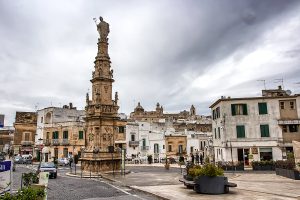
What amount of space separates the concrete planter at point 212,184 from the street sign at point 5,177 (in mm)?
9009

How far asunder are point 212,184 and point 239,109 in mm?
23538

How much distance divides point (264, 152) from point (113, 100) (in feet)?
62.7

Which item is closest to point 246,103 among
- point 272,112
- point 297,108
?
point 272,112

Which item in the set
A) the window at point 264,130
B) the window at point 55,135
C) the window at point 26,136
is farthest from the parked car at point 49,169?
the window at point 26,136

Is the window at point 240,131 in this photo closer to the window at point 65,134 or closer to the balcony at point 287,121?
the balcony at point 287,121

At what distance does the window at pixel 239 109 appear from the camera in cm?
3559

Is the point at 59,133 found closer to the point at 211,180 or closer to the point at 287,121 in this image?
the point at 287,121

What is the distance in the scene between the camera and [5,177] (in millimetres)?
7742

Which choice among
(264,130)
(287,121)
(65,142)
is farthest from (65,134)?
(287,121)

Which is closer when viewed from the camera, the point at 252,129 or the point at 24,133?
the point at 252,129

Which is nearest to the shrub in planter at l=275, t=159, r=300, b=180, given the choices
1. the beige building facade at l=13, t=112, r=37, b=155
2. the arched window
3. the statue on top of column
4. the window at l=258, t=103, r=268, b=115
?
the window at l=258, t=103, r=268, b=115

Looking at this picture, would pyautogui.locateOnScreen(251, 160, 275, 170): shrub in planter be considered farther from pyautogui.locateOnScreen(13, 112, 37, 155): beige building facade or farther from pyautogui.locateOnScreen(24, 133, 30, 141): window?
pyautogui.locateOnScreen(24, 133, 30, 141): window

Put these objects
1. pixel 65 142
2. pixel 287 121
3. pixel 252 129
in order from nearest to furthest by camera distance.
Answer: pixel 287 121, pixel 252 129, pixel 65 142

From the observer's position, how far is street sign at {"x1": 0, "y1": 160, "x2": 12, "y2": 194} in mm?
7583
